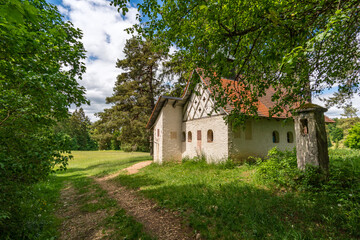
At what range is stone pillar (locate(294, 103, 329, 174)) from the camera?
18.9 feet

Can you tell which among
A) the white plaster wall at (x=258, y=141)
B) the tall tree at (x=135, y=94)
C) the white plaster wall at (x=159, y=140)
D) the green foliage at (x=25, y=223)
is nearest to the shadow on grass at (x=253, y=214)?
the green foliage at (x=25, y=223)

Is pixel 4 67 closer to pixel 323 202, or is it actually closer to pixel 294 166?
pixel 323 202

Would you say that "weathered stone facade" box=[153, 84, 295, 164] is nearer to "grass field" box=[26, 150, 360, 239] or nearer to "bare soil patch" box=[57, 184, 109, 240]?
"grass field" box=[26, 150, 360, 239]

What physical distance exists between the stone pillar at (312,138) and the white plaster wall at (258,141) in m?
4.67

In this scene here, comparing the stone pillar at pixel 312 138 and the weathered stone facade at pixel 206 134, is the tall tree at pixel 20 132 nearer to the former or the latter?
the stone pillar at pixel 312 138

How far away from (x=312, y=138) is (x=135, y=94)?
54.5 ft

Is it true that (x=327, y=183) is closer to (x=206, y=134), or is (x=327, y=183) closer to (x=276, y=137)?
(x=206, y=134)

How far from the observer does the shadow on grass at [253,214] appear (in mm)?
3621

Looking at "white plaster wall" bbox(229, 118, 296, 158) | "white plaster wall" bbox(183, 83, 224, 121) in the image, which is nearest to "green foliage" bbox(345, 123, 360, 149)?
"white plaster wall" bbox(229, 118, 296, 158)

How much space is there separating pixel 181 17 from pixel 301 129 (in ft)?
19.1

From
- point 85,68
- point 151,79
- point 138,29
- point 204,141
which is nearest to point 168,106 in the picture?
point 204,141

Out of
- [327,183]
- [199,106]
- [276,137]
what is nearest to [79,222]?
[327,183]

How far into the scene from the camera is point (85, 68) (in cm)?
718

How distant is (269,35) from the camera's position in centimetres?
372
